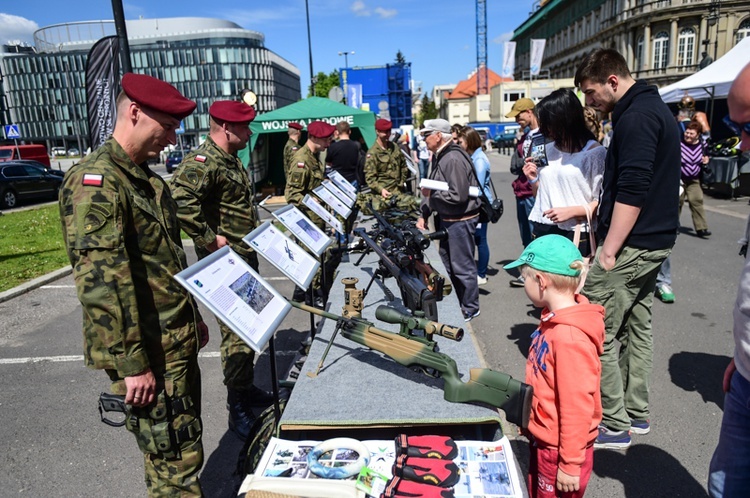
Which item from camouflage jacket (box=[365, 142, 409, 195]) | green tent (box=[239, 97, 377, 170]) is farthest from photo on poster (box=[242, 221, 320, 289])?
green tent (box=[239, 97, 377, 170])

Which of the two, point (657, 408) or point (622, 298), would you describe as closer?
point (622, 298)

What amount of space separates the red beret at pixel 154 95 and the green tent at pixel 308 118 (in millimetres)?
10666

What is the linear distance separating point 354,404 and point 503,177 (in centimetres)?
1880

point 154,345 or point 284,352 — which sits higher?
point 154,345

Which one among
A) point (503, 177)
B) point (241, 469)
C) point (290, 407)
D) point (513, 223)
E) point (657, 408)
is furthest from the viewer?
point (503, 177)

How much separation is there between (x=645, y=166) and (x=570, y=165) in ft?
1.83

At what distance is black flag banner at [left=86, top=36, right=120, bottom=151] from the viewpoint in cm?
830

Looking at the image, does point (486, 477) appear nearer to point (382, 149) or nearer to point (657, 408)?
point (657, 408)

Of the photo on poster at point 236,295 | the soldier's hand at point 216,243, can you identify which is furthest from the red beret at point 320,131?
the photo on poster at point 236,295

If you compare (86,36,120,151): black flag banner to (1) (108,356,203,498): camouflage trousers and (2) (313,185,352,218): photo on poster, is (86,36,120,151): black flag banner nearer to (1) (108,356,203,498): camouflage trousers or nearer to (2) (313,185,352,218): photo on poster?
(2) (313,185,352,218): photo on poster

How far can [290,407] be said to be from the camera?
238 centimetres

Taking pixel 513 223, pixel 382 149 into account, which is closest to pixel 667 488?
pixel 382 149

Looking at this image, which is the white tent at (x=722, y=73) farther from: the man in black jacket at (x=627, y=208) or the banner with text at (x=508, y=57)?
the banner with text at (x=508, y=57)

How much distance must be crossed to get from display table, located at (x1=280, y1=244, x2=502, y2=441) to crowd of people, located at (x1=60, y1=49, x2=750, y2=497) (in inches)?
15.3
